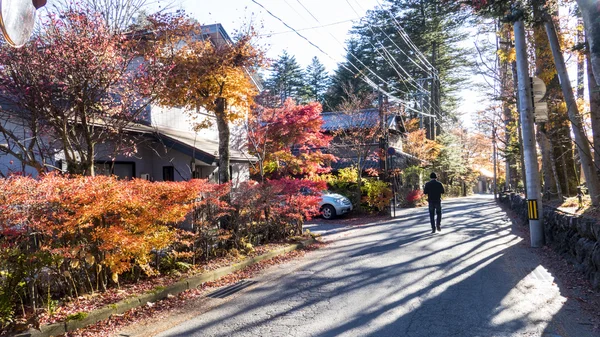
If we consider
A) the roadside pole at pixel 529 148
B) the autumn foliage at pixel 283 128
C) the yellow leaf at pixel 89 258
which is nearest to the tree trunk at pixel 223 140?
the autumn foliage at pixel 283 128

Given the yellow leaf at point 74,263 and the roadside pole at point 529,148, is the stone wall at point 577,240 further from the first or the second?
the yellow leaf at point 74,263

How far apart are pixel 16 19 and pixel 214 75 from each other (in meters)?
6.54

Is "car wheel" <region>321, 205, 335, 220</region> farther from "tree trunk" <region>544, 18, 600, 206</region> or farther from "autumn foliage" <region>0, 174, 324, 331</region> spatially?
"autumn foliage" <region>0, 174, 324, 331</region>

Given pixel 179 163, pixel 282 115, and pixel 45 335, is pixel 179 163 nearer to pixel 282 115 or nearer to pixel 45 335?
pixel 282 115

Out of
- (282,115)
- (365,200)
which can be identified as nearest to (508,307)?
(282,115)

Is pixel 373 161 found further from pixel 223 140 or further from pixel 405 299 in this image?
pixel 405 299

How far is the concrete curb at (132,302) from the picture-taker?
179 inches

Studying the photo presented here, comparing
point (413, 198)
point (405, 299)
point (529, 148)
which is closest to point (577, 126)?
point (529, 148)

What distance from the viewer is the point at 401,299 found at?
5.82 metres

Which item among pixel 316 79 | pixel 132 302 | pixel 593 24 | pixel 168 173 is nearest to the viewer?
pixel 593 24

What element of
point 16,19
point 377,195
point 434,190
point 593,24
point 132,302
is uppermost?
point 593,24

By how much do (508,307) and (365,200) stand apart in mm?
13456

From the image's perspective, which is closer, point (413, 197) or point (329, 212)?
point (329, 212)

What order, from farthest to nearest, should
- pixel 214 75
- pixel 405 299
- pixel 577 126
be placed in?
1. pixel 577 126
2. pixel 214 75
3. pixel 405 299
